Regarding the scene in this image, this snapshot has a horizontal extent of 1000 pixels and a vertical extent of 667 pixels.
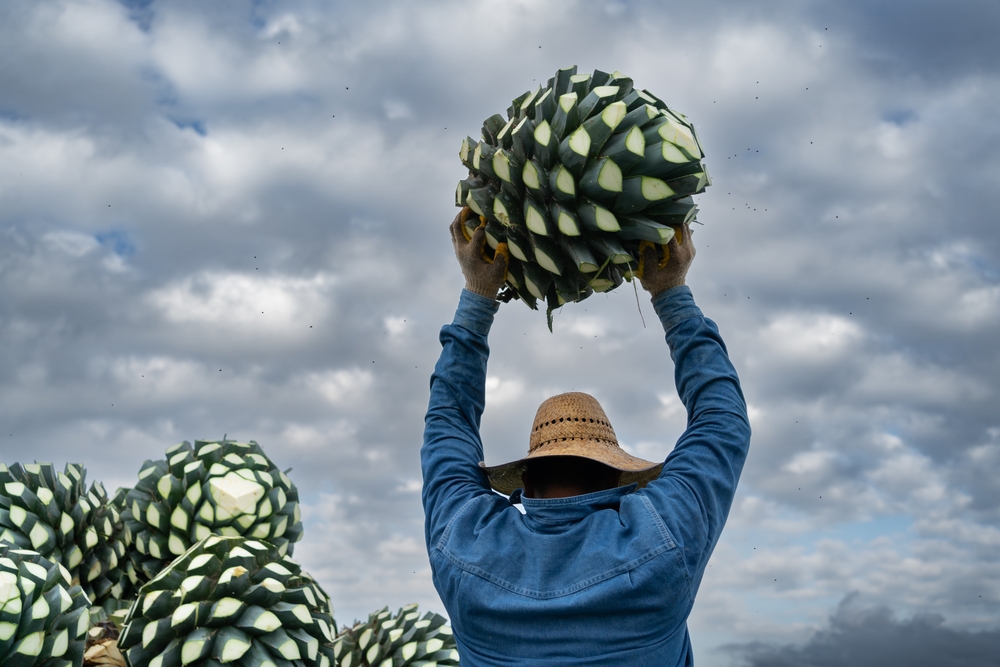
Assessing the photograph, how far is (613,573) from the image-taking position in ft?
6.44

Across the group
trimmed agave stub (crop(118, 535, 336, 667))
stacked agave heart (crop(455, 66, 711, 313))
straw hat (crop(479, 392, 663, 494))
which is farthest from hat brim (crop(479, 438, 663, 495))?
→ trimmed agave stub (crop(118, 535, 336, 667))

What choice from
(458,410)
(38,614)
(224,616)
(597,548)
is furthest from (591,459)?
(38,614)

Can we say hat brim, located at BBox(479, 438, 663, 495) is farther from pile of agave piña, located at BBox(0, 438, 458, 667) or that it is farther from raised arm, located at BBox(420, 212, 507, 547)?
pile of agave piña, located at BBox(0, 438, 458, 667)

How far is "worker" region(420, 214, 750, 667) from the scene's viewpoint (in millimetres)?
1977

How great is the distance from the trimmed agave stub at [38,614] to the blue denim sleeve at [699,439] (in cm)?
143

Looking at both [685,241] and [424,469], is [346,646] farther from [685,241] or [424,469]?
[685,241]

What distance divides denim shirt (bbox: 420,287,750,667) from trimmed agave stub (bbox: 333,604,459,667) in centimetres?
78

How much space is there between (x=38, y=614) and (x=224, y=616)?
A: 438 millimetres

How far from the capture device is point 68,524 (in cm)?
282

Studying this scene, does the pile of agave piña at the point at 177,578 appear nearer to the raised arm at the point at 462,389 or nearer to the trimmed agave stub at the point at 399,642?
the trimmed agave stub at the point at 399,642

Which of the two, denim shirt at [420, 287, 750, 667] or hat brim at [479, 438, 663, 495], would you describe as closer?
denim shirt at [420, 287, 750, 667]

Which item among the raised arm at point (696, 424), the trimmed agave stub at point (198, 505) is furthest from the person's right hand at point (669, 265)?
the trimmed agave stub at point (198, 505)

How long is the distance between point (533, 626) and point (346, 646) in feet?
4.22

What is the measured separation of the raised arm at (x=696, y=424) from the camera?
81.3 inches
